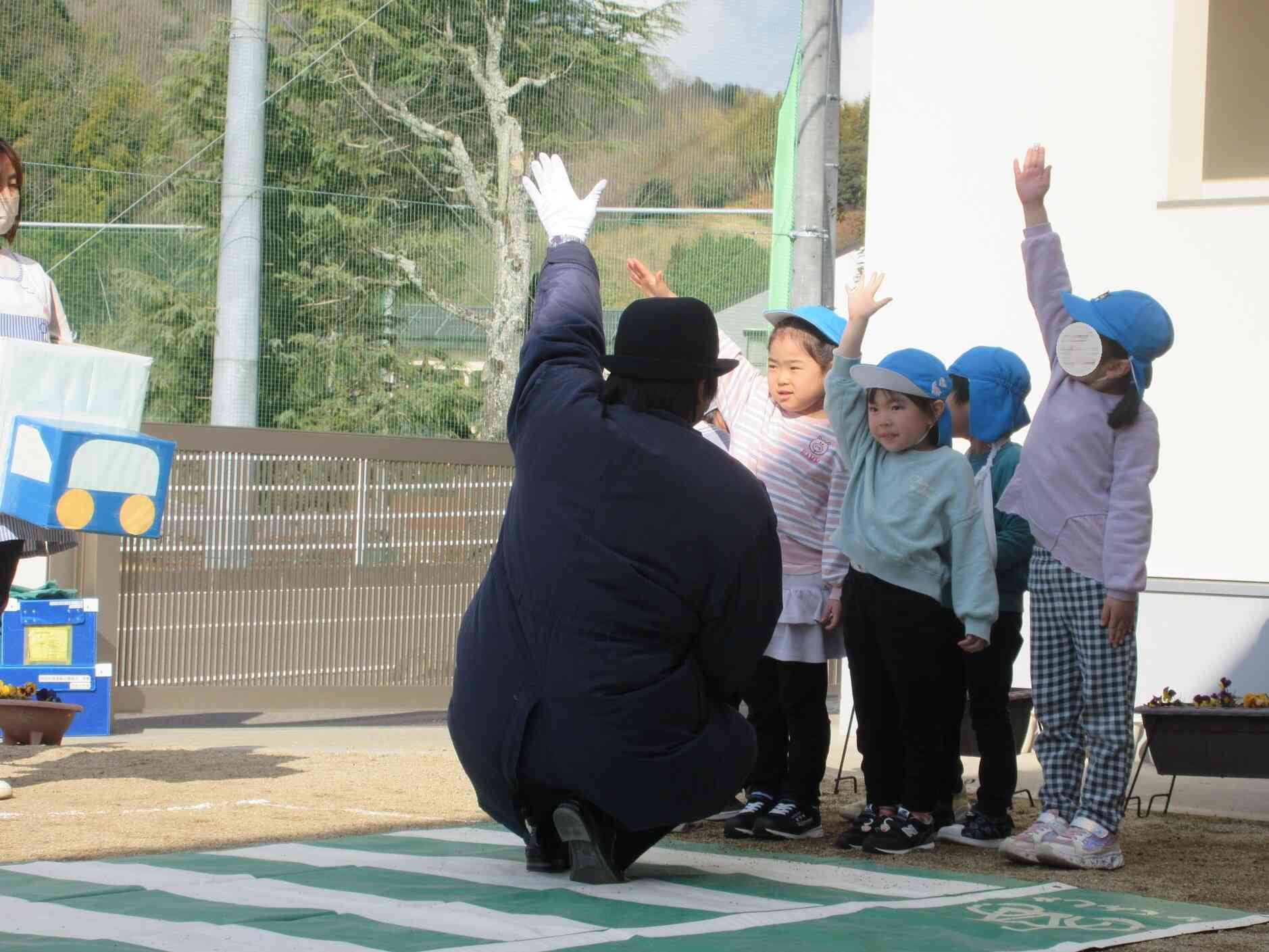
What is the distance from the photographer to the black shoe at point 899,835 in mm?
4555

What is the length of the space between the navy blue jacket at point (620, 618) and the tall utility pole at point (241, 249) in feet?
19.1

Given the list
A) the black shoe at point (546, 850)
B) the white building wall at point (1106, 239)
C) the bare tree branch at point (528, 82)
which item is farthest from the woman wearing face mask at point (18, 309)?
the bare tree branch at point (528, 82)

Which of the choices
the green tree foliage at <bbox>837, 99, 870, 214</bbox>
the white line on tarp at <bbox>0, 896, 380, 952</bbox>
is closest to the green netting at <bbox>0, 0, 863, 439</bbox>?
the white line on tarp at <bbox>0, 896, 380, 952</bbox>

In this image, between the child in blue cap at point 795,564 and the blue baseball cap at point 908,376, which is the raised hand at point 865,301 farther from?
the child in blue cap at point 795,564

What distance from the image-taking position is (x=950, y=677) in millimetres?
4684

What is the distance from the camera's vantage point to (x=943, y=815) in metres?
4.92

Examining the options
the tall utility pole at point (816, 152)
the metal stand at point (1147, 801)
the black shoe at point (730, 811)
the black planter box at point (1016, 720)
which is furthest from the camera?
the tall utility pole at point (816, 152)

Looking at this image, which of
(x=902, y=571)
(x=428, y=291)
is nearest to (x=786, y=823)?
(x=902, y=571)

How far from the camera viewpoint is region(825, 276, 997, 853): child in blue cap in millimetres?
4543

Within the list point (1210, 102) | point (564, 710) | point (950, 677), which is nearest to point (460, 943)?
point (564, 710)

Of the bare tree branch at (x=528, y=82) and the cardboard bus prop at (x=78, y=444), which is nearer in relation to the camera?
the cardboard bus prop at (x=78, y=444)

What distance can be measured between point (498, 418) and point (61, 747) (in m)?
3.46

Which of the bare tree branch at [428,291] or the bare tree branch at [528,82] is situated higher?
the bare tree branch at [528,82]

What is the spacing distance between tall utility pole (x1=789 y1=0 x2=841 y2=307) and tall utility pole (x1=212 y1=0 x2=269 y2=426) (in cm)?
300
